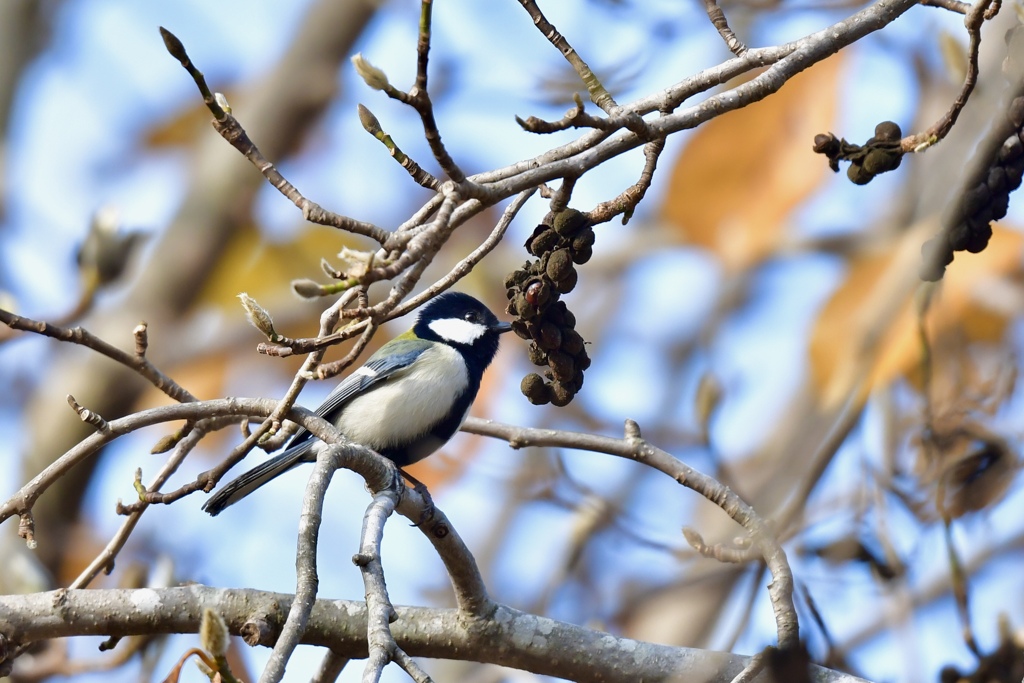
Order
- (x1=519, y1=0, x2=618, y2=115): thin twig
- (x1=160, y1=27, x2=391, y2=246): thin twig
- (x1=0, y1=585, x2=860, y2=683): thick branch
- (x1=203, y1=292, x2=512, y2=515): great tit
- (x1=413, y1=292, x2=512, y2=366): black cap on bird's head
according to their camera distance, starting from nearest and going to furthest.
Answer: (x1=160, y1=27, x2=391, y2=246): thin twig → (x1=519, y1=0, x2=618, y2=115): thin twig → (x1=0, y1=585, x2=860, y2=683): thick branch → (x1=203, y1=292, x2=512, y2=515): great tit → (x1=413, y1=292, x2=512, y2=366): black cap on bird's head

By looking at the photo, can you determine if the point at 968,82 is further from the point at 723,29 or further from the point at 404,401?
the point at 404,401

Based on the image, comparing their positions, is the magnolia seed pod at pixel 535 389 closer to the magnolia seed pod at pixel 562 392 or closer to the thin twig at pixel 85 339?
the magnolia seed pod at pixel 562 392

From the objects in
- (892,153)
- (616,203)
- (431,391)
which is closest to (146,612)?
(616,203)

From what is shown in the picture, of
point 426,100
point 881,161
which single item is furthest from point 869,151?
point 426,100

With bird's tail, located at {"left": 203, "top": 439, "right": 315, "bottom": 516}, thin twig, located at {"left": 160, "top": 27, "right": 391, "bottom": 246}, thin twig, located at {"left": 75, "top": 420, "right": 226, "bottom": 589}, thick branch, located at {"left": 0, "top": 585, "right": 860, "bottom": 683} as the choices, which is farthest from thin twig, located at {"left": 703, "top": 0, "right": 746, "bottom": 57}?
bird's tail, located at {"left": 203, "top": 439, "right": 315, "bottom": 516}

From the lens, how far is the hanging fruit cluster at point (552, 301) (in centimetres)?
193

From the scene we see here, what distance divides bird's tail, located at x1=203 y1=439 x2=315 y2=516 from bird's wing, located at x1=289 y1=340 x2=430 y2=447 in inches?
13.8

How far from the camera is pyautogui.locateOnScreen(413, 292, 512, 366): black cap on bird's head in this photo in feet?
14.1

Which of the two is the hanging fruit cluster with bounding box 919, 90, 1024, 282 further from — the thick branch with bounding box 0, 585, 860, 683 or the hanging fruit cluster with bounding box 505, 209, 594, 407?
the thick branch with bounding box 0, 585, 860, 683

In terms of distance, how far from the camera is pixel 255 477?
11.3ft

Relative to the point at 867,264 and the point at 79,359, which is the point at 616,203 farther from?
the point at 79,359

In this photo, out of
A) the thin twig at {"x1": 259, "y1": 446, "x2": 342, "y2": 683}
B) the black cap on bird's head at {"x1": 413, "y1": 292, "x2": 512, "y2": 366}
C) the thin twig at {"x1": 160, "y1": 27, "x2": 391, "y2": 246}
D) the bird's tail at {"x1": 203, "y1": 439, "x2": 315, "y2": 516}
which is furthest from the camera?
the black cap on bird's head at {"x1": 413, "y1": 292, "x2": 512, "y2": 366}

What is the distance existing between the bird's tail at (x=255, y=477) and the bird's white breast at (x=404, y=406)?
1.03 feet

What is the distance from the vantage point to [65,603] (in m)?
2.32
